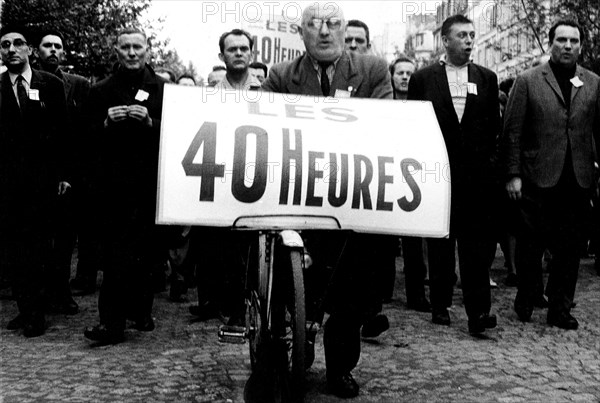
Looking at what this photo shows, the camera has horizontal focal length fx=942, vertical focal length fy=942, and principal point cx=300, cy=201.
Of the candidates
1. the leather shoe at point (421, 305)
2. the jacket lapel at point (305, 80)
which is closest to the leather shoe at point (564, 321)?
the leather shoe at point (421, 305)

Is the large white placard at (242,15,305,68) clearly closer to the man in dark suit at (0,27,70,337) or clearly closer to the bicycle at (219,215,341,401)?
the man in dark suit at (0,27,70,337)

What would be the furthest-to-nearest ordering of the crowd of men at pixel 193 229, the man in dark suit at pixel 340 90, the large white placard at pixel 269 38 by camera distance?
the large white placard at pixel 269 38
the crowd of men at pixel 193 229
the man in dark suit at pixel 340 90

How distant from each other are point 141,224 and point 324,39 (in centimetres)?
238

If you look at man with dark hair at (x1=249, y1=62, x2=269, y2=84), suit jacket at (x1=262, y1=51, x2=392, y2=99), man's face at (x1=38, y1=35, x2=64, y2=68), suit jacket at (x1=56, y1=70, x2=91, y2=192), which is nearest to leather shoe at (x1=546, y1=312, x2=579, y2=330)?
suit jacket at (x1=262, y1=51, x2=392, y2=99)

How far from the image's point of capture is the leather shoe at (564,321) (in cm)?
718

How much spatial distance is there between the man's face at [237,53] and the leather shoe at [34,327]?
8.60 ft

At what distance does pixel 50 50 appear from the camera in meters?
8.99

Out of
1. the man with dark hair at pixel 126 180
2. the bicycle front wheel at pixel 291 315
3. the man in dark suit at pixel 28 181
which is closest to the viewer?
the bicycle front wheel at pixel 291 315

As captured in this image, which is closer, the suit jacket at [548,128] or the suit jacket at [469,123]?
the suit jacket at [469,123]

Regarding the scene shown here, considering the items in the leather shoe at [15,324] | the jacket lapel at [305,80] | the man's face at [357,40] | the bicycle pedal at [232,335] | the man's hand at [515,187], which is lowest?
the leather shoe at [15,324]

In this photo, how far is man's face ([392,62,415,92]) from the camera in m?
9.44

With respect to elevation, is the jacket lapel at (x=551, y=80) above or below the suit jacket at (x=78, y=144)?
above

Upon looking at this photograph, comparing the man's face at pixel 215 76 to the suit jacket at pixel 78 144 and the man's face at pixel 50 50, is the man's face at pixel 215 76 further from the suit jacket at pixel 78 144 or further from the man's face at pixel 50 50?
the suit jacket at pixel 78 144

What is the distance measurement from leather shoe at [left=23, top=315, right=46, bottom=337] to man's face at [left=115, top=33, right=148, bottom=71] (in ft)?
6.43
